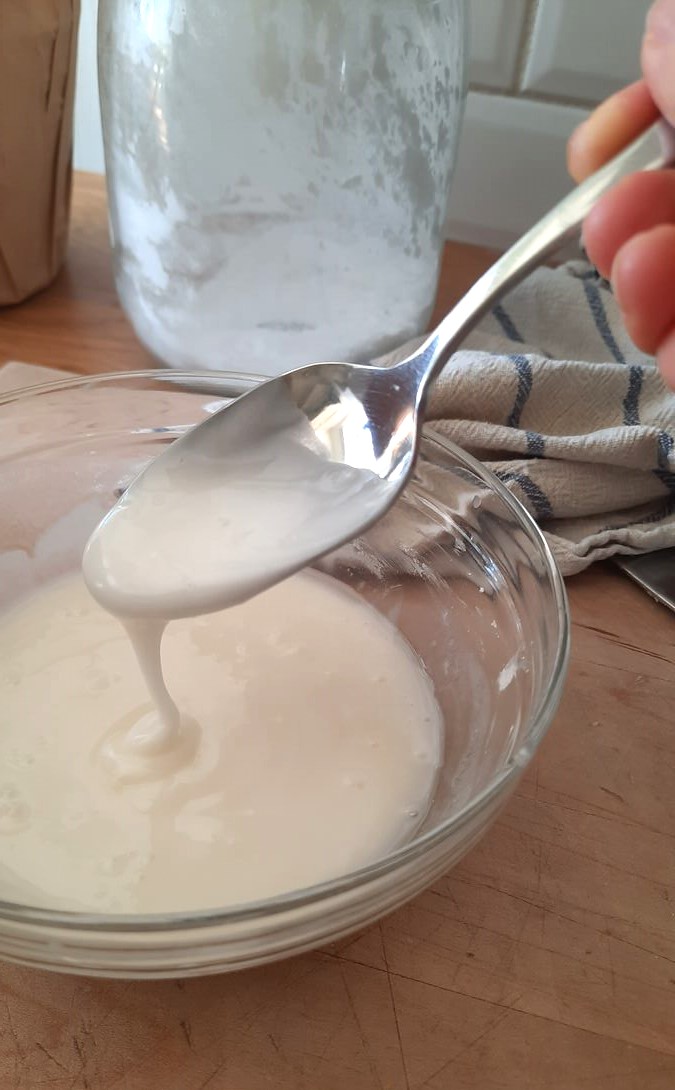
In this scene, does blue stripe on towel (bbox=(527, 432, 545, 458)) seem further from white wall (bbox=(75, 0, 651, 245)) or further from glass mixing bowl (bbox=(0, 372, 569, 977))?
white wall (bbox=(75, 0, 651, 245))

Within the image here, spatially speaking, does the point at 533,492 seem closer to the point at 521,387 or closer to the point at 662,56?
the point at 521,387

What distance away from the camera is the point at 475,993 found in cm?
51

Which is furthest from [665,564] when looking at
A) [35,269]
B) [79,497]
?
[35,269]

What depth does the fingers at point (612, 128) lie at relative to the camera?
20.1 inches

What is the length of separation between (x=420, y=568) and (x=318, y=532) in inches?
7.9

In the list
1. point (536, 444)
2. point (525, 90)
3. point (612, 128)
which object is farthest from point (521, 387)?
point (525, 90)

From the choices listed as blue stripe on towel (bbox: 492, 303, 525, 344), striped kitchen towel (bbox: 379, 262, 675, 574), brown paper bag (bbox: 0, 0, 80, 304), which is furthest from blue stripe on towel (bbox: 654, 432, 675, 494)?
brown paper bag (bbox: 0, 0, 80, 304)

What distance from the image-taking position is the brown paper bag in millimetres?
899

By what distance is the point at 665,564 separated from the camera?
79 centimetres

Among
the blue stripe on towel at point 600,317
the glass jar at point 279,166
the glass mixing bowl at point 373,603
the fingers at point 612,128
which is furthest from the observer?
the blue stripe on towel at point 600,317

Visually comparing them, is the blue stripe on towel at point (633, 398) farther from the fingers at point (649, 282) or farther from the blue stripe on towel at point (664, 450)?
the fingers at point (649, 282)

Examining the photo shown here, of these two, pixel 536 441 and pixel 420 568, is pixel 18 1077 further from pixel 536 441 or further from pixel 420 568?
pixel 536 441

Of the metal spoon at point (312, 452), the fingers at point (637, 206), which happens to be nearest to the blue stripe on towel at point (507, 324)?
the metal spoon at point (312, 452)

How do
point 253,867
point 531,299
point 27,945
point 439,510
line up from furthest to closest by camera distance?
point 531,299 → point 439,510 → point 253,867 → point 27,945
